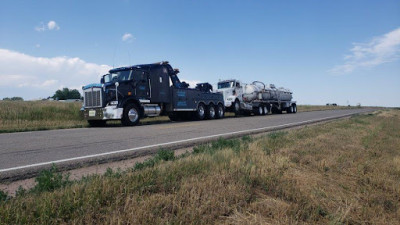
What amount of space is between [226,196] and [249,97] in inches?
902

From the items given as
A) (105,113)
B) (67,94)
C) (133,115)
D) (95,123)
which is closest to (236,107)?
(133,115)

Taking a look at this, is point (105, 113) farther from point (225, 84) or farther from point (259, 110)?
point (259, 110)

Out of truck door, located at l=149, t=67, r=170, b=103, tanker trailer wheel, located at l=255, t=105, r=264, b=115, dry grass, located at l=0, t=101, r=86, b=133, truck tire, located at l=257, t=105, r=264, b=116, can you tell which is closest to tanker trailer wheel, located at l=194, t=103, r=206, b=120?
truck door, located at l=149, t=67, r=170, b=103

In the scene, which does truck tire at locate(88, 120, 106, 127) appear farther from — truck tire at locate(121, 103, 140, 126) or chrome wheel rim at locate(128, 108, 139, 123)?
chrome wheel rim at locate(128, 108, 139, 123)

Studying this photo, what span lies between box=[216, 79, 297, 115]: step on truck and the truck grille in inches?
509

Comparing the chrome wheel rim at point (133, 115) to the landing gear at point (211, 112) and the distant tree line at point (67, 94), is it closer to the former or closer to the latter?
the landing gear at point (211, 112)

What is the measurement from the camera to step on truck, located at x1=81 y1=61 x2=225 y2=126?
42.4ft

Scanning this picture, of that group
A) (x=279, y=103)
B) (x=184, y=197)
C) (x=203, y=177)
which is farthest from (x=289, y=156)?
(x=279, y=103)

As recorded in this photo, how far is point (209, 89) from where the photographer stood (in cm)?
2069

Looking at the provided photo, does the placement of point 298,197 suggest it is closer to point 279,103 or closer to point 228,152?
point 228,152

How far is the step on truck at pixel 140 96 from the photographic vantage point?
1291cm

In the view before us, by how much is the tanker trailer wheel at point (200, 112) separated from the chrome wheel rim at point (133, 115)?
5869 millimetres

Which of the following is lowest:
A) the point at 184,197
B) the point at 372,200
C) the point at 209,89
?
the point at 372,200

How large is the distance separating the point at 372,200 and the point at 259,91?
24123 mm
